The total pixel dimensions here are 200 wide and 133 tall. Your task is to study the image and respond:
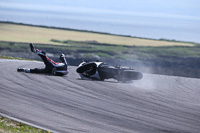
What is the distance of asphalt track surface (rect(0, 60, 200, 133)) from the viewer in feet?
37.7

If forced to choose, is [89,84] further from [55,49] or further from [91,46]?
[91,46]

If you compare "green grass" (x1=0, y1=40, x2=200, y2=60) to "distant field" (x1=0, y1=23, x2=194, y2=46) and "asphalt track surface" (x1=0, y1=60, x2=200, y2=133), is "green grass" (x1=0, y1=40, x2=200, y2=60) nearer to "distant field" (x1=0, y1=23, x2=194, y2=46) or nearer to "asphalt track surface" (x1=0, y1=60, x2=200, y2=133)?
"distant field" (x1=0, y1=23, x2=194, y2=46)

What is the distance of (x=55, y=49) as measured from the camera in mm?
57094

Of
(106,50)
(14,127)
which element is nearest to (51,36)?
(106,50)

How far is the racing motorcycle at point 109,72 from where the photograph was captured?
63.9 feet

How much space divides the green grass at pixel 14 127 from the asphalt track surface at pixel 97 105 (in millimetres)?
432

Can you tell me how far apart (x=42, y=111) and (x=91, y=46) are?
182 ft

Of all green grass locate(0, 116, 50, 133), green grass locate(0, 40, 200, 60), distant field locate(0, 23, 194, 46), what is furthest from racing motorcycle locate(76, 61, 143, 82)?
distant field locate(0, 23, 194, 46)

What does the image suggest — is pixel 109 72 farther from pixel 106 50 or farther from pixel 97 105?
pixel 106 50

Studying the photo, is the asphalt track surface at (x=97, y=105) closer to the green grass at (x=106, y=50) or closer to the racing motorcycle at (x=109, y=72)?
the racing motorcycle at (x=109, y=72)

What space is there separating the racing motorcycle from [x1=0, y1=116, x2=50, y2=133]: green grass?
8972 mm

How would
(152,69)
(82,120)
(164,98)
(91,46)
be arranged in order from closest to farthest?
(82,120)
(164,98)
(152,69)
(91,46)

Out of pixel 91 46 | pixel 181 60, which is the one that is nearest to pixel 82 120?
pixel 181 60

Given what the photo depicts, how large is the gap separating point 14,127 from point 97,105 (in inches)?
164
